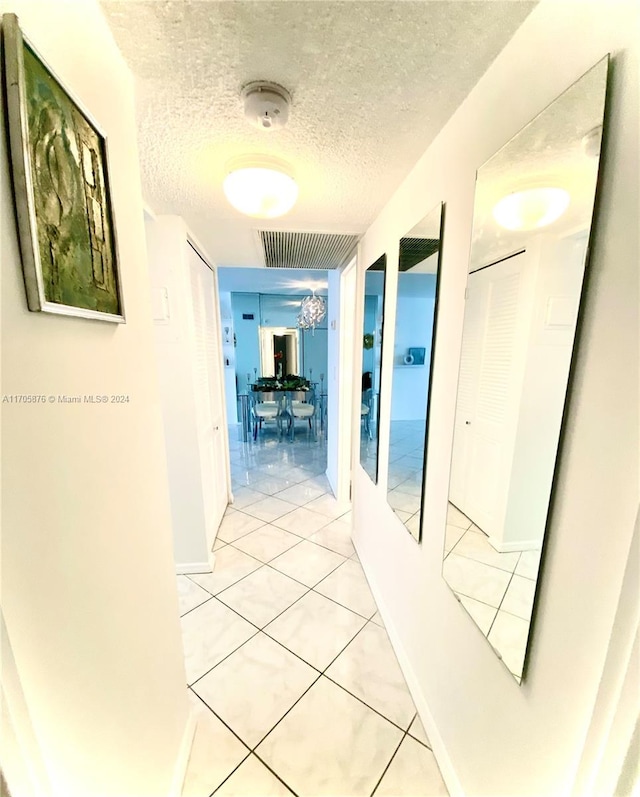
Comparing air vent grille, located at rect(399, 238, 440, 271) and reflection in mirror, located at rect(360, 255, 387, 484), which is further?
reflection in mirror, located at rect(360, 255, 387, 484)

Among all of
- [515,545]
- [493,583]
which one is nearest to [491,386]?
[515,545]

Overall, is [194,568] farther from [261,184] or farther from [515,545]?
[261,184]

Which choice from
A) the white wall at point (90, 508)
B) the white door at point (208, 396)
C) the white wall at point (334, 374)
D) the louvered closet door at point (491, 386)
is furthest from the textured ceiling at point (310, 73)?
the white wall at point (334, 374)

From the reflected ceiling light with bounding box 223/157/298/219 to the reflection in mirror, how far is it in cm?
67

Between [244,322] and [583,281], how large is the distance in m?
6.19

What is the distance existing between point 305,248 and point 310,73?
147 centimetres

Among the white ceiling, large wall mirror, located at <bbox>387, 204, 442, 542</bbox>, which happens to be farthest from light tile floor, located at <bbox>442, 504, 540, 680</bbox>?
the white ceiling

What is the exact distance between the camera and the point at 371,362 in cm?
204

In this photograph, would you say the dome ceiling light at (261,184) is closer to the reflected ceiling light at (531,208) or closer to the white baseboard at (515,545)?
the reflected ceiling light at (531,208)

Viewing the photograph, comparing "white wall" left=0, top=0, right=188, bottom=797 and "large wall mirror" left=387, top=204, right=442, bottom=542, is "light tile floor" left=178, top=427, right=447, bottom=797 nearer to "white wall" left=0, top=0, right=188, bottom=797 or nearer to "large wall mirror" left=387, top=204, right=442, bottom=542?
"white wall" left=0, top=0, right=188, bottom=797

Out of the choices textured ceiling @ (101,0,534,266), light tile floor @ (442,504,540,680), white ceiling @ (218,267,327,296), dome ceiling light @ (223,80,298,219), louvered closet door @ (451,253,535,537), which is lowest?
light tile floor @ (442,504,540,680)

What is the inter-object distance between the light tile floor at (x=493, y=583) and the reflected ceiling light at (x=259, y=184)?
140 centimetres

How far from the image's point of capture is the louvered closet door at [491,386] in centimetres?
82

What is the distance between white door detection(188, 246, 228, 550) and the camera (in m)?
2.01
